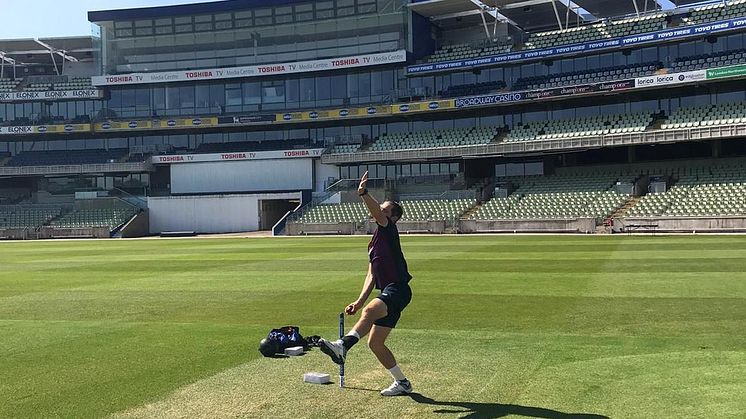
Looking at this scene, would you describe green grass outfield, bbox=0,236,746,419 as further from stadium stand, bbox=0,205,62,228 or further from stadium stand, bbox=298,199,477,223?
stadium stand, bbox=0,205,62,228

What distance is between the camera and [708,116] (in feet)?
164

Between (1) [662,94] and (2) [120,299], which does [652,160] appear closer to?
(1) [662,94]

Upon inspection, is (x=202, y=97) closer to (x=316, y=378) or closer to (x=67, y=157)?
(x=67, y=157)

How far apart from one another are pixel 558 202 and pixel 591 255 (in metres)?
24.6

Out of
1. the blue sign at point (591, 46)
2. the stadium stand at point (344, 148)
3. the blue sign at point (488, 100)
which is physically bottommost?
the stadium stand at point (344, 148)

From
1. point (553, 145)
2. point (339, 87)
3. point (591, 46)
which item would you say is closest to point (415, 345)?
point (553, 145)

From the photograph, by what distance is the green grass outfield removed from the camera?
23.2 feet

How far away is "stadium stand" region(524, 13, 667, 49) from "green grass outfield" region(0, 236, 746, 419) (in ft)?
135

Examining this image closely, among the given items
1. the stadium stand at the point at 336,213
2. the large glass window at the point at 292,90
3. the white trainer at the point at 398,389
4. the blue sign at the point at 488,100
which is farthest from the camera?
the large glass window at the point at 292,90

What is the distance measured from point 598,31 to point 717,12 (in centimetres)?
945

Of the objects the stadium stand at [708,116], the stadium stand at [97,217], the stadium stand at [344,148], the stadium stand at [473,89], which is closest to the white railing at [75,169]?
the stadium stand at [97,217]

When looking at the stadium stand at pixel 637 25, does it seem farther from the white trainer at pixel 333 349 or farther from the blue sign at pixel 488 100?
the white trainer at pixel 333 349

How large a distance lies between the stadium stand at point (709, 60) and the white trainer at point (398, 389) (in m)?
50.4

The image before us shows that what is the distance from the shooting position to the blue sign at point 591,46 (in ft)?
167
